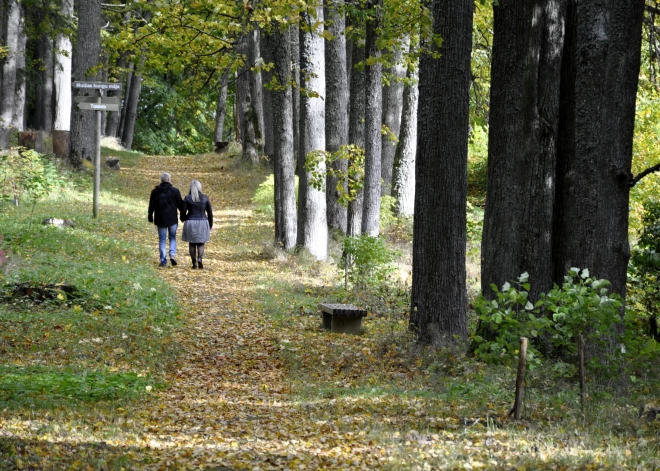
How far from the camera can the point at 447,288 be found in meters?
9.70

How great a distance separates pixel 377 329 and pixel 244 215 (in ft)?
48.2

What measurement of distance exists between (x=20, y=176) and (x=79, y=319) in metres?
11.0

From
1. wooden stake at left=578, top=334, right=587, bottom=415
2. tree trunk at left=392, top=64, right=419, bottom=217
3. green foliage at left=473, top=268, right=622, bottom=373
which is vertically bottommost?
wooden stake at left=578, top=334, right=587, bottom=415

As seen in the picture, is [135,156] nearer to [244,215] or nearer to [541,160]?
[244,215]

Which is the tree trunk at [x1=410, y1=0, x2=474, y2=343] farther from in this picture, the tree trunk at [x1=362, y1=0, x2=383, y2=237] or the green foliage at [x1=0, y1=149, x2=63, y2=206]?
the green foliage at [x1=0, y1=149, x2=63, y2=206]

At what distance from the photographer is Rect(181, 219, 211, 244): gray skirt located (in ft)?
54.5

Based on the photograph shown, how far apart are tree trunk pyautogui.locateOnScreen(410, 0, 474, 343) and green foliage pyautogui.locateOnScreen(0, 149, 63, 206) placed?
12.1 metres

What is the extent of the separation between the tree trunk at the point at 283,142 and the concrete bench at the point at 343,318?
6549 mm

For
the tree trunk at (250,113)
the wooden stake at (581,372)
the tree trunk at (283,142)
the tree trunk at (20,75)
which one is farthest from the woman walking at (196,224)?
the tree trunk at (250,113)

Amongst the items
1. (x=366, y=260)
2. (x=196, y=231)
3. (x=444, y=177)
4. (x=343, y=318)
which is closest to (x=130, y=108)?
(x=196, y=231)

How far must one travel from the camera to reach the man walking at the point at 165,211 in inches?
650

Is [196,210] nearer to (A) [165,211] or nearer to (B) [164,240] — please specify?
(A) [165,211]

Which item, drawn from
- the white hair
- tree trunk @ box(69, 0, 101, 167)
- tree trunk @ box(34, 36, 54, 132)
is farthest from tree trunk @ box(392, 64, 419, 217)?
tree trunk @ box(34, 36, 54, 132)

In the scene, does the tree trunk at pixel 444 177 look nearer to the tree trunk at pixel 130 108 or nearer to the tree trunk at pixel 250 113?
the tree trunk at pixel 250 113
